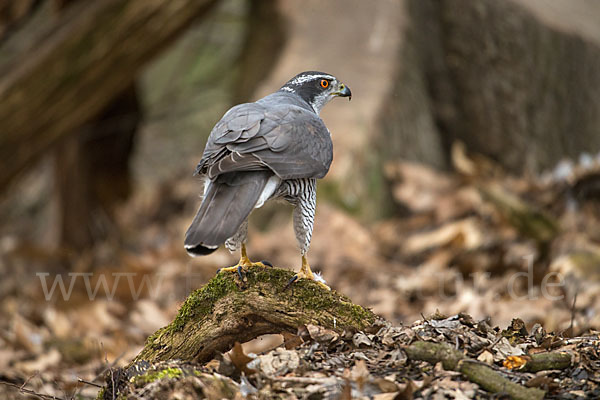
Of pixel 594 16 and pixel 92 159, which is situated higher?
pixel 594 16

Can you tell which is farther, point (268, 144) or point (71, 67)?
point (71, 67)

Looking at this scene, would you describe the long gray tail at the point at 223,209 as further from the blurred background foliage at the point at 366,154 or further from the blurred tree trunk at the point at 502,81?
the blurred tree trunk at the point at 502,81

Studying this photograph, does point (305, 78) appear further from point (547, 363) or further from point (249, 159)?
point (547, 363)

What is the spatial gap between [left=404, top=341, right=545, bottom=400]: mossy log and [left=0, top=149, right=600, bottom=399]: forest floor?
0.57ft

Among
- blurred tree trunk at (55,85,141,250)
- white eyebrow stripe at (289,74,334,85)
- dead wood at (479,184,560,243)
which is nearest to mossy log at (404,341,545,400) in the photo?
white eyebrow stripe at (289,74,334,85)

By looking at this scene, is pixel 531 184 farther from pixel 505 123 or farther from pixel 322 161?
pixel 322 161

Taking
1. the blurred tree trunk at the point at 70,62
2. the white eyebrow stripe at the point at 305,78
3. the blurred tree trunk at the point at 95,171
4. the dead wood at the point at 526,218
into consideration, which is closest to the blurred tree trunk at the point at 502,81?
the dead wood at the point at 526,218

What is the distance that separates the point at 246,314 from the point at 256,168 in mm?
628

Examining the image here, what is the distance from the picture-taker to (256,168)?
279 centimetres

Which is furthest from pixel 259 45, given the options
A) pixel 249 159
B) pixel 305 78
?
pixel 249 159

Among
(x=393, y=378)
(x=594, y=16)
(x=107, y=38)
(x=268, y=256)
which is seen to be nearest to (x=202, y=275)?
(x=268, y=256)

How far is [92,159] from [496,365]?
7.81m

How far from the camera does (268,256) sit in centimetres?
645

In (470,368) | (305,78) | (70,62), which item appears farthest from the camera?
(70,62)
